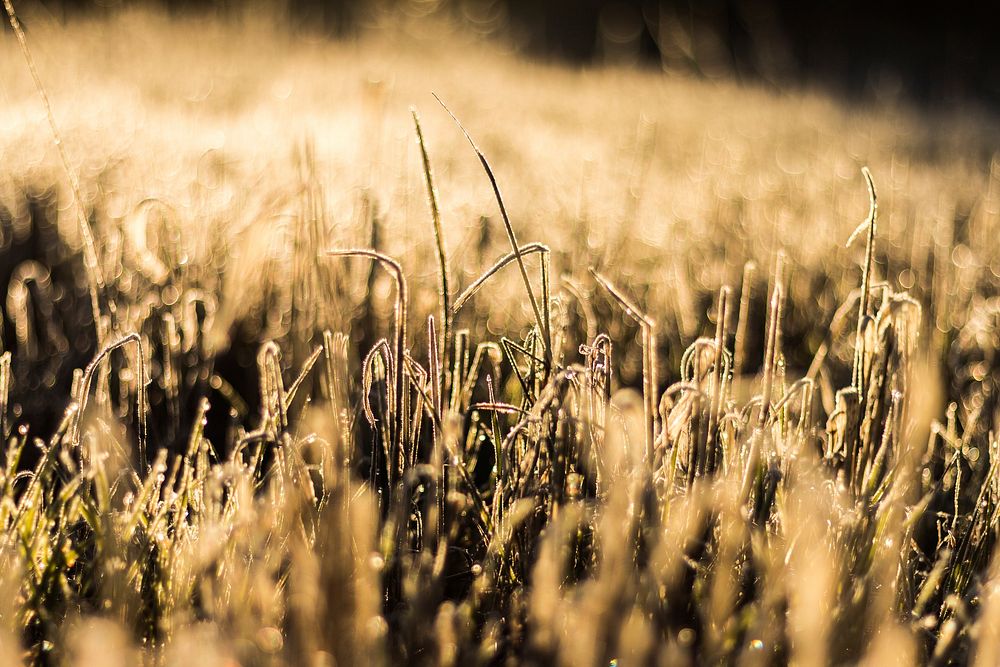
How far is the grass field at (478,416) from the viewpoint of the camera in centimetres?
68

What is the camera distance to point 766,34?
11078 millimetres

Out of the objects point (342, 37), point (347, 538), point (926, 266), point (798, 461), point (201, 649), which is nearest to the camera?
point (201, 649)

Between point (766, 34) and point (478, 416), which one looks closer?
point (478, 416)

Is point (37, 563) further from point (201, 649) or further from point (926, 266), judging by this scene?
point (926, 266)

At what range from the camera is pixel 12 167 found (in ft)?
7.42

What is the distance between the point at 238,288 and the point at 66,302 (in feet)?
1.27

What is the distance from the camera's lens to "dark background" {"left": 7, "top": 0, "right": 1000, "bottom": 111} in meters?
7.82

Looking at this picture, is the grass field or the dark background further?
the dark background

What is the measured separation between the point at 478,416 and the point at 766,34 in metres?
11.2

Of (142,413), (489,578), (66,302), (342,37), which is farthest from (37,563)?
(342,37)

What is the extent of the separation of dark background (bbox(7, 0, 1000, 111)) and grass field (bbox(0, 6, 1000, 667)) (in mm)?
4559

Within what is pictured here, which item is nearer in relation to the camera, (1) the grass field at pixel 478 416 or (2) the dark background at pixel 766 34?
(1) the grass field at pixel 478 416

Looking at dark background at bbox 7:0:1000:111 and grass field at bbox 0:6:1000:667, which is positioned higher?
dark background at bbox 7:0:1000:111

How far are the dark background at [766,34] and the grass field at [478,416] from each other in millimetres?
4559
